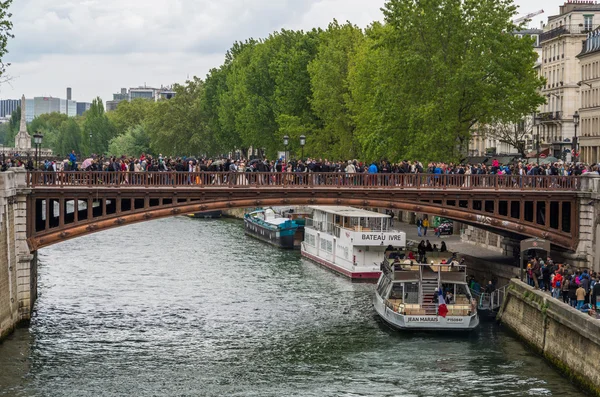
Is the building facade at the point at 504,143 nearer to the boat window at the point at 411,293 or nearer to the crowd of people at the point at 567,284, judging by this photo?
the boat window at the point at 411,293

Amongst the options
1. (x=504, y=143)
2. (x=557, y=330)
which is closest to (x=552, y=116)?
(x=504, y=143)

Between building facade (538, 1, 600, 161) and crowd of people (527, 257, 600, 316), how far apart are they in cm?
5626

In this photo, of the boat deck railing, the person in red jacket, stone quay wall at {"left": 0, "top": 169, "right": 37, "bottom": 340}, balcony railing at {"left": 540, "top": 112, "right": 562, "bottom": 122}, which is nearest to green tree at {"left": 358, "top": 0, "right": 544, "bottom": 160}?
the boat deck railing

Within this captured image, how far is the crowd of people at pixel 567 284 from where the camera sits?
46.4 meters

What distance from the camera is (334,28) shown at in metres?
109

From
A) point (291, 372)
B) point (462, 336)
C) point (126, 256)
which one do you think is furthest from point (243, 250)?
point (291, 372)

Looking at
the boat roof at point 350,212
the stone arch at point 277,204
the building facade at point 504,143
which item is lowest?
the boat roof at point 350,212

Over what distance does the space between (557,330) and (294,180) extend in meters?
17.1

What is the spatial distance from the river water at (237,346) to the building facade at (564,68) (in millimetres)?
48107

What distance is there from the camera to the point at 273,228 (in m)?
94.3

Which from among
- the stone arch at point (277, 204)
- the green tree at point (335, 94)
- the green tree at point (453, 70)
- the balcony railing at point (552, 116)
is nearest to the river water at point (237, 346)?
the stone arch at point (277, 204)

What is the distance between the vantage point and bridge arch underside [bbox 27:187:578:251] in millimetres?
55000

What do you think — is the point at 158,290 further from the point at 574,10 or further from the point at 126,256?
the point at 574,10

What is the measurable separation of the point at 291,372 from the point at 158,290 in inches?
845
